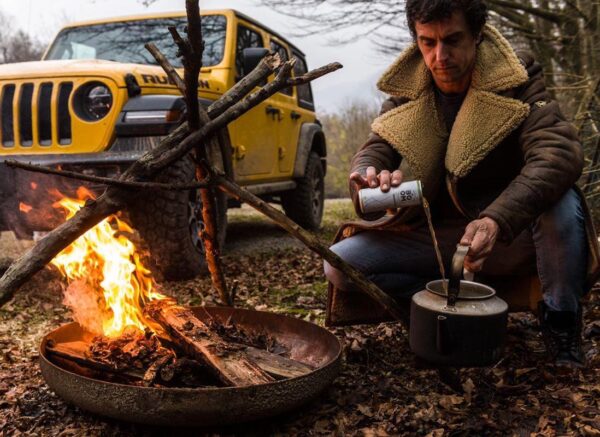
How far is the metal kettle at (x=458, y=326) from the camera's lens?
2.45 m

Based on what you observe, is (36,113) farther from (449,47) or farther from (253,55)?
(449,47)

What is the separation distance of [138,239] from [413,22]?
2981mm

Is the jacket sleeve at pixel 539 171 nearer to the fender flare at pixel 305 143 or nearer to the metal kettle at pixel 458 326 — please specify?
the metal kettle at pixel 458 326

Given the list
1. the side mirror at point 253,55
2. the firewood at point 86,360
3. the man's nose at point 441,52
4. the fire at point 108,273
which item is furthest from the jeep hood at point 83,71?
the man's nose at point 441,52

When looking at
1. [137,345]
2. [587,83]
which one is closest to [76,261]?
[137,345]

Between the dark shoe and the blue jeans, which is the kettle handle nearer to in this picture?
the blue jeans

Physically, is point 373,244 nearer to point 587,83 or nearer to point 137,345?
point 137,345

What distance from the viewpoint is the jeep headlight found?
5.02 m

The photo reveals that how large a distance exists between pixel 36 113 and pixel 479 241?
3933mm

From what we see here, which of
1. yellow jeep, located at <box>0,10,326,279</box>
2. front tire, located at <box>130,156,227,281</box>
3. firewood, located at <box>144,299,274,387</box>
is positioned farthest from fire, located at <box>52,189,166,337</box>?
front tire, located at <box>130,156,227,281</box>

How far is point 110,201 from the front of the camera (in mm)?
2697

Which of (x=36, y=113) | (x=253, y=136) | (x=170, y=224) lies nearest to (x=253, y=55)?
(x=253, y=136)

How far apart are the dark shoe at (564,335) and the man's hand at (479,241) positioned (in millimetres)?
638

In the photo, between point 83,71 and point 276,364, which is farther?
point 83,71
